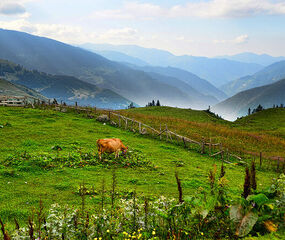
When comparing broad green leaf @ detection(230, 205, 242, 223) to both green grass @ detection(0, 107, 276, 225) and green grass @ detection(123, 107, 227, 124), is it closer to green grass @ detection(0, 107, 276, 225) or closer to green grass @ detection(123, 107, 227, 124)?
green grass @ detection(0, 107, 276, 225)

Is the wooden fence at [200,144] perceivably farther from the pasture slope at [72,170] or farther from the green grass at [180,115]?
the green grass at [180,115]

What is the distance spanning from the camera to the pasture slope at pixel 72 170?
11.4 metres

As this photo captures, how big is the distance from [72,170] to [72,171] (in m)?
0.16

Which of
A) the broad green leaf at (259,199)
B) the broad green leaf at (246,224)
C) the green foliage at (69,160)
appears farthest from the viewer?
the green foliage at (69,160)

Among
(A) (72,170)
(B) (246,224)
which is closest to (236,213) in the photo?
(B) (246,224)

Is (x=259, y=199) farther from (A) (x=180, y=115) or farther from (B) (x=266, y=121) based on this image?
(B) (x=266, y=121)

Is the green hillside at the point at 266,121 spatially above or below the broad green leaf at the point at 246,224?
above

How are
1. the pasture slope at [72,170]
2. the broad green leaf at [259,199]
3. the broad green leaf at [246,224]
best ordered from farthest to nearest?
1. the pasture slope at [72,170]
2. the broad green leaf at [259,199]
3. the broad green leaf at [246,224]

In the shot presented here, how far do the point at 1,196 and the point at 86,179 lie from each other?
14.9 ft

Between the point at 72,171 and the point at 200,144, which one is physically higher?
the point at 200,144

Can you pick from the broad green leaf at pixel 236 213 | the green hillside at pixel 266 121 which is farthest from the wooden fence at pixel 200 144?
the green hillside at pixel 266 121

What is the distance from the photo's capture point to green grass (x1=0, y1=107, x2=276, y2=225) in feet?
37.6

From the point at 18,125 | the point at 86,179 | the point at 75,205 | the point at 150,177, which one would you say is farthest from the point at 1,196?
the point at 18,125

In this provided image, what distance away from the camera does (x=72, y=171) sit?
1517 cm
